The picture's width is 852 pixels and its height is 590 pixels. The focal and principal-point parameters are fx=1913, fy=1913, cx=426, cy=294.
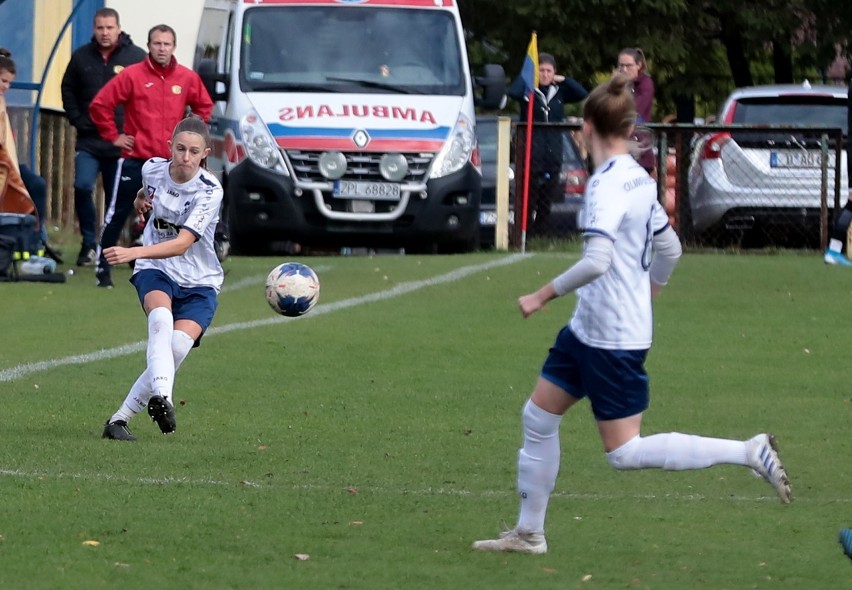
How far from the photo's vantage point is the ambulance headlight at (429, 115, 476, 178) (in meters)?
18.6

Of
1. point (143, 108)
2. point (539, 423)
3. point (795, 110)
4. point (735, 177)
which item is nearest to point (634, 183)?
point (539, 423)

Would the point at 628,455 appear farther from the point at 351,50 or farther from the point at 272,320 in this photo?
the point at 351,50

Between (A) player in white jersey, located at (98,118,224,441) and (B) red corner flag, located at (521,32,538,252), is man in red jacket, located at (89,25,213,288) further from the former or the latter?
(A) player in white jersey, located at (98,118,224,441)

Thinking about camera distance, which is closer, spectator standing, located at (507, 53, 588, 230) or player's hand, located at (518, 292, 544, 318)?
player's hand, located at (518, 292, 544, 318)

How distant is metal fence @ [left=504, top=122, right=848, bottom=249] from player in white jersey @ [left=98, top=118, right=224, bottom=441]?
10818mm

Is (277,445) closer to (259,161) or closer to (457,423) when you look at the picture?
(457,423)

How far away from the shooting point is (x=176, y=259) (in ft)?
28.9

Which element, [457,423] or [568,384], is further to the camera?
[457,423]

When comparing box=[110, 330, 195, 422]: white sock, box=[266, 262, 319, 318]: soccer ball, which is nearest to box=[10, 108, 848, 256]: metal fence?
box=[266, 262, 319, 318]: soccer ball

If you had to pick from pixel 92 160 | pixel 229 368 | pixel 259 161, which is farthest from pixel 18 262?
pixel 229 368

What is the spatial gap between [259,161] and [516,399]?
878 centimetres

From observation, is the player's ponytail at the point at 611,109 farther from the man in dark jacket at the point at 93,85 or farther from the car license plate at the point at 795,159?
the car license plate at the point at 795,159

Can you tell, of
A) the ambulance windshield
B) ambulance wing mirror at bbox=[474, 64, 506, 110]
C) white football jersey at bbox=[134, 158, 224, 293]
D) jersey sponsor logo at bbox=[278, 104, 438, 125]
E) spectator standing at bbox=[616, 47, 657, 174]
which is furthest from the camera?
ambulance wing mirror at bbox=[474, 64, 506, 110]

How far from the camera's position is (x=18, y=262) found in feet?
53.4
